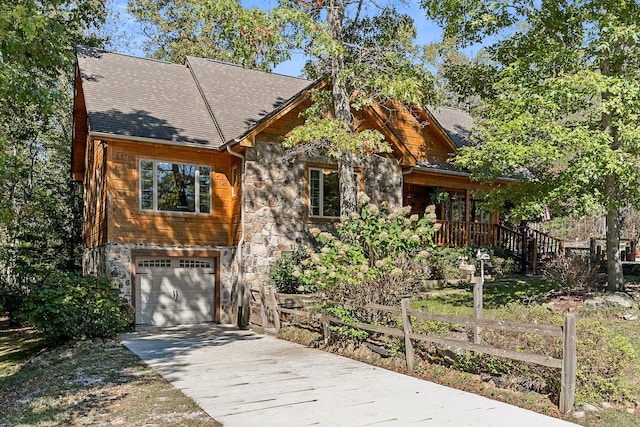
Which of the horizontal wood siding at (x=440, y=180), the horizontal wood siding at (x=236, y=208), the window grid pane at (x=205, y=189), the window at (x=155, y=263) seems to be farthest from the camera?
the horizontal wood siding at (x=440, y=180)

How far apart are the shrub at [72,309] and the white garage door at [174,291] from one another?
7.27ft

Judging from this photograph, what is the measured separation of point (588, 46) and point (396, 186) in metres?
7.29

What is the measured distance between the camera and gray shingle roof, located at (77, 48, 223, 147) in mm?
14758

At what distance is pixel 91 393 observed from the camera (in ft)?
23.4

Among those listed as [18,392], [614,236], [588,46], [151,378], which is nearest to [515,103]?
[588,46]

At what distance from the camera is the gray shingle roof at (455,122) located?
22.2 meters

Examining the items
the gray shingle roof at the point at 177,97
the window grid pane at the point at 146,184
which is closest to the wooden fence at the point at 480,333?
the window grid pane at the point at 146,184

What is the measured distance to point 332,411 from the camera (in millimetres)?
6227

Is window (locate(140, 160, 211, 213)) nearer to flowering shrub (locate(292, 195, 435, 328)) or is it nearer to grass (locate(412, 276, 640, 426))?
flowering shrub (locate(292, 195, 435, 328))

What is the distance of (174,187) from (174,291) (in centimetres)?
301

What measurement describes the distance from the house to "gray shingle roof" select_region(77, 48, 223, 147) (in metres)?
0.05

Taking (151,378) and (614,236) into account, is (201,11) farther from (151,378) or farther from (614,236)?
(614,236)

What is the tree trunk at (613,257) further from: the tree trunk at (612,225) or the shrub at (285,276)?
the shrub at (285,276)

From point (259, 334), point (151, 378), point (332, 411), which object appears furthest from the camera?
point (259, 334)
